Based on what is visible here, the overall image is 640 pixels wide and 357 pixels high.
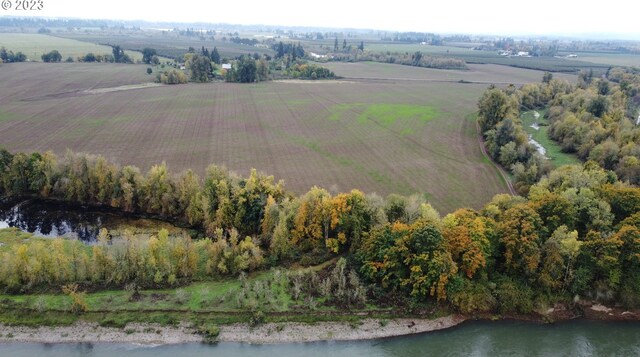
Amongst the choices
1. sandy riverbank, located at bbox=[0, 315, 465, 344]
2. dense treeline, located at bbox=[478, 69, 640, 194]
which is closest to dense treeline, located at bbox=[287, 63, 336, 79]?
dense treeline, located at bbox=[478, 69, 640, 194]

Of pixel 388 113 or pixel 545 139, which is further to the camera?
pixel 388 113

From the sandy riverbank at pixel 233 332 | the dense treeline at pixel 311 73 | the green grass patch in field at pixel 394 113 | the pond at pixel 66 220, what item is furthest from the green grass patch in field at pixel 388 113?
→ the sandy riverbank at pixel 233 332

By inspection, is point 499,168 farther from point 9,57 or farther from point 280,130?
point 9,57

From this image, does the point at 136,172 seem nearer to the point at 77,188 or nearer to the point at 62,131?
the point at 77,188

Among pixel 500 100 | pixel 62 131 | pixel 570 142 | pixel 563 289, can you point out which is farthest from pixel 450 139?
pixel 62 131

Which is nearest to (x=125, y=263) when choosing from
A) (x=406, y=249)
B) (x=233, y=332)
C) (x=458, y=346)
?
(x=233, y=332)

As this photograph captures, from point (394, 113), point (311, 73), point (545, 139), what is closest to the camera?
point (545, 139)

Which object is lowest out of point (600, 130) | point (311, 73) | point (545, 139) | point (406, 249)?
point (406, 249)

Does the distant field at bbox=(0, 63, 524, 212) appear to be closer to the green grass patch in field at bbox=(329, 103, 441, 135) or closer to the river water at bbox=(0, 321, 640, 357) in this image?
the green grass patch in field at bbox=(329, 103, 441, 135)
